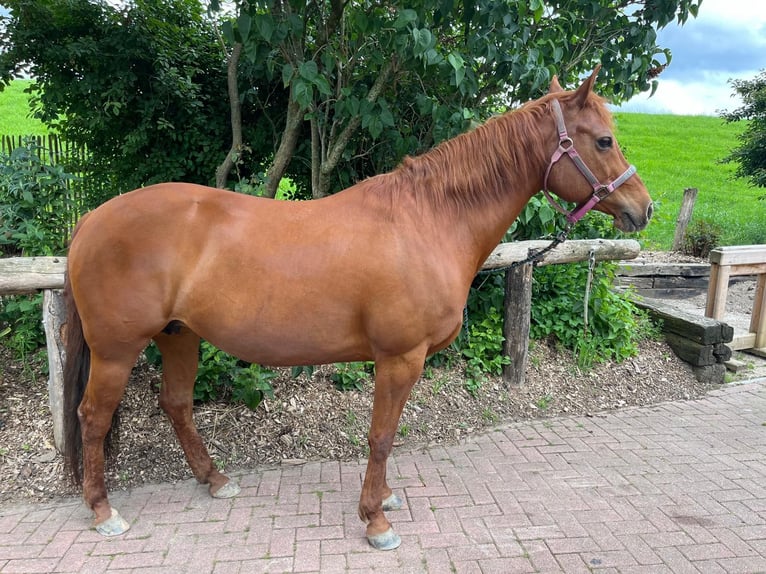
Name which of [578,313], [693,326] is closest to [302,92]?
[578,313]

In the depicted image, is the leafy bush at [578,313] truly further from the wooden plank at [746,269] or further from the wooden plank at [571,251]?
the wooden plank at [746,269]

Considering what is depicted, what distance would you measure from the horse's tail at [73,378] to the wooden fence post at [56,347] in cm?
37

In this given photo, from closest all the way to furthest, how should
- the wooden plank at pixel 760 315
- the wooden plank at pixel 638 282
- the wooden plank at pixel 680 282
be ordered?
the wooden plank at pixel 760 315
the wooden plank at pixel 638 282
the wooden plank at pixel 680 282

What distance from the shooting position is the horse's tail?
267 cm

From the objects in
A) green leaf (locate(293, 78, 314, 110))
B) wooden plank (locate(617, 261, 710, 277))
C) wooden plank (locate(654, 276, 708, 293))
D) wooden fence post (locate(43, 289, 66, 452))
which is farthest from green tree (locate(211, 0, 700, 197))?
wooden plank (locate(654, 276, 708, 293))

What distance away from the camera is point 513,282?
14.2 feet

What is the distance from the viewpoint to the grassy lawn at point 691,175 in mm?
10598

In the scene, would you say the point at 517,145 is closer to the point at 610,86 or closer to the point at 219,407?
the point at 610,86

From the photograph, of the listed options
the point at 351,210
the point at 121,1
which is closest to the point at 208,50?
the point at 121,1

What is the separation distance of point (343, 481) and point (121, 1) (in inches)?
171

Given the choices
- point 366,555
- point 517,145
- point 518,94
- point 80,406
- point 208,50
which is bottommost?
point 366,555

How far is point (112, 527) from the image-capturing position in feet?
8.50

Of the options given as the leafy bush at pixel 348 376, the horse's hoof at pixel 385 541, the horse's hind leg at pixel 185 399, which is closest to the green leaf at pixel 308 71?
the horse's hind leg at pixel 185 399

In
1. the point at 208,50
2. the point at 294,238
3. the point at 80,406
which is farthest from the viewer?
the point at 208,50
